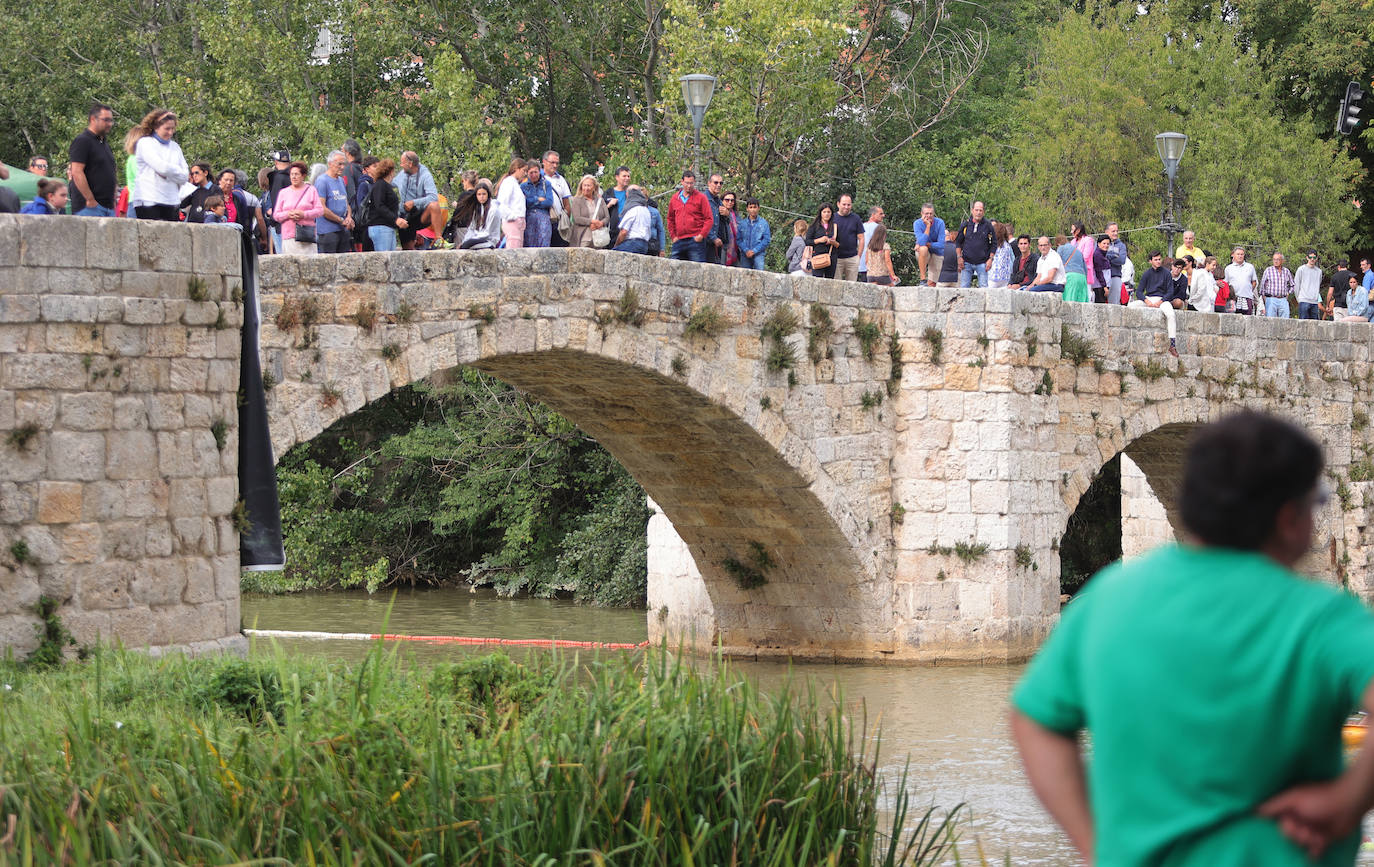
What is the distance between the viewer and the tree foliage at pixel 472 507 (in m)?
22.0

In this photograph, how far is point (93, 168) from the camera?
30.9 ft

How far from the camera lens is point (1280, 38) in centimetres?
2694

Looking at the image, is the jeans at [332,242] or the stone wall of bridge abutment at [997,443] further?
the stone wall of bridge abutment at [997,443]

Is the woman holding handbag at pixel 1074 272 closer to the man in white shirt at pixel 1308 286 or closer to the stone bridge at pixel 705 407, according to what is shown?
the stone bridge at pixel 705 407

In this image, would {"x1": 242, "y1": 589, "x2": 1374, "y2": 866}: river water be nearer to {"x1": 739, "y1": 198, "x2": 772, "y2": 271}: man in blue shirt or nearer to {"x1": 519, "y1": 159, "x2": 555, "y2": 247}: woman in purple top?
{"x1": 519, "y1": 159, "x2": 555, "y2": 247}: woman in purple top

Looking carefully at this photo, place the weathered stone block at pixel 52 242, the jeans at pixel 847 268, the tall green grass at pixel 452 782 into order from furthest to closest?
the jeans at pixel 847 268
the weathered stone block at pixel 52 242
the tall green grass at pixel 452 782

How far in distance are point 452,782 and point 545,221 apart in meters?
7.89

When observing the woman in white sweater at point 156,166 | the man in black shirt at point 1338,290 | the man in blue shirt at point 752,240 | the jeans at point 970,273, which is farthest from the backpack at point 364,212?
the man in black shirt at point 1338,290

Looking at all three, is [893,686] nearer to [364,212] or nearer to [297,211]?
[364,212]

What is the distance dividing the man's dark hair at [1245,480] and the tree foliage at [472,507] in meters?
18.9

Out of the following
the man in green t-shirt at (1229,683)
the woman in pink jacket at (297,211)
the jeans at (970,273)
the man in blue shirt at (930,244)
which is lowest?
the man in green t-shirt at (1229,683)

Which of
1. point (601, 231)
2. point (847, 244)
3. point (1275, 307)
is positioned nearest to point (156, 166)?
point (601, 231)

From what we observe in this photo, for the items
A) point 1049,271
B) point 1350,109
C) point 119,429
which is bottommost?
point 119,429

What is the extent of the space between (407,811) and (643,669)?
1.52m
